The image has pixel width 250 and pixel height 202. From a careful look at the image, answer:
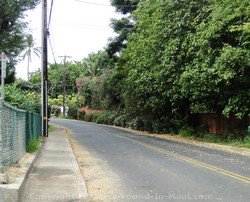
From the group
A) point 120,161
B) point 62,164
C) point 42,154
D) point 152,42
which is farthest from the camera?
point 152,42

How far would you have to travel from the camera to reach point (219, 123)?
31.5 m

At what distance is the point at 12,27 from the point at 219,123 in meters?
15.3

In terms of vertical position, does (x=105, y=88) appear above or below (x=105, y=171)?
above

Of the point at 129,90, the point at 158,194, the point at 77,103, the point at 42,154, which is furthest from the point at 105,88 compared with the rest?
the point at 158,194

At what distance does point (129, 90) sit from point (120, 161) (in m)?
25.7

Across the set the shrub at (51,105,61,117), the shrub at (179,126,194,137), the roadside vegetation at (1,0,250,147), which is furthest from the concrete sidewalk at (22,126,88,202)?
the shrub at (51,105,61,117)

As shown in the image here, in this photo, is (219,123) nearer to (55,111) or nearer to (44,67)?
(44,67)

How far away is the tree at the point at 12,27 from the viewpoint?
98.9ft

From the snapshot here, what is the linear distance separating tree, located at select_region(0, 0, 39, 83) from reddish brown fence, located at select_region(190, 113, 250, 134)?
45.3 ft

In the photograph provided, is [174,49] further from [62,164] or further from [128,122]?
[128,122]

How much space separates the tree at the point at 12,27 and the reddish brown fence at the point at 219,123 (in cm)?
1379

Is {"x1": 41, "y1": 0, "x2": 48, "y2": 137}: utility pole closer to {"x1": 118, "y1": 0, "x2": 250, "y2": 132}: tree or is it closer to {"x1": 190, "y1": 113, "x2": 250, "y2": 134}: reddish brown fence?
{"x1": 118, "y1": 0, "x2": 250, "y2": 132}: tree

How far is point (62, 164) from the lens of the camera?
1525 cm

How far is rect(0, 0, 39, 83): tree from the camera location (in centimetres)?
3015
